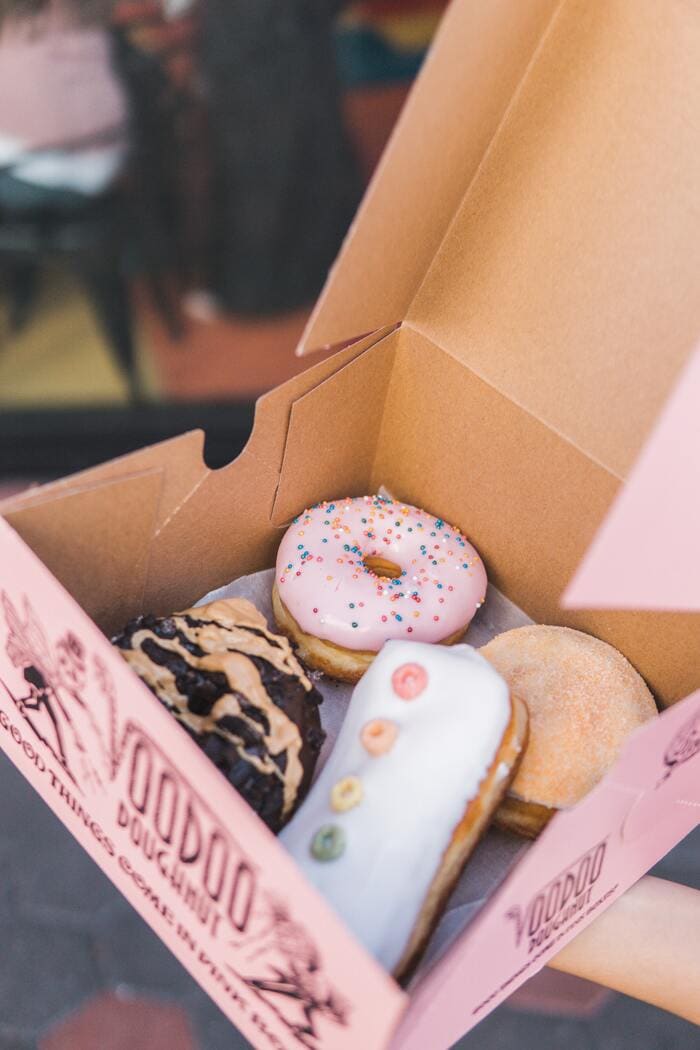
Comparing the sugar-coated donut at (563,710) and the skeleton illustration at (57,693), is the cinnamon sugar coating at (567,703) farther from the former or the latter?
the skeleton illustration at (57,693)

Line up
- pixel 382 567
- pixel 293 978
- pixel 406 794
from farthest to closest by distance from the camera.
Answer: pixel 382 567
pixel 406 794
pixel 293 978

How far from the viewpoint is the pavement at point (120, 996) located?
2.17 m

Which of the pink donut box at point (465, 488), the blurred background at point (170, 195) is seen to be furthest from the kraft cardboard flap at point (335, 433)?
the blurred background at point (170, 195)

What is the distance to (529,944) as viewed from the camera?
0.96 metres

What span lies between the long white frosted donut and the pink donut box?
6 centimetres

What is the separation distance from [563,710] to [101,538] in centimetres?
58

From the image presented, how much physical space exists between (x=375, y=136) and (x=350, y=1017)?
260 centimetres

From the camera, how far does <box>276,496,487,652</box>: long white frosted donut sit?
1388mm

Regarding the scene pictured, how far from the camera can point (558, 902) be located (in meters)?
0.96

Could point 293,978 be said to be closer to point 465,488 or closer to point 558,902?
point 558,902

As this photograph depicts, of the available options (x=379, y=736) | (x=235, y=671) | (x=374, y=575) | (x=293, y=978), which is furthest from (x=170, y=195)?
(x=293, y=978)

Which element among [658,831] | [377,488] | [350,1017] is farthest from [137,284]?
[350,1017]

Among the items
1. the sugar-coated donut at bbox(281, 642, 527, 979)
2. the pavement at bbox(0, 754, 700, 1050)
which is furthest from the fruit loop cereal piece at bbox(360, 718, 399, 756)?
the pavement at bbox(0, 754, 700, 1050)

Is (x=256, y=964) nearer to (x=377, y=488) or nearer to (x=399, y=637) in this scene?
(x=399, y=637)
